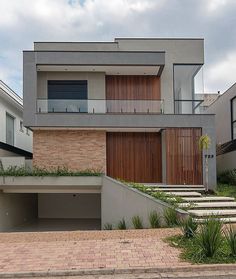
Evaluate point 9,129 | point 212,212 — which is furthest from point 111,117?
point 9,129

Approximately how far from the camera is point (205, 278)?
611cm

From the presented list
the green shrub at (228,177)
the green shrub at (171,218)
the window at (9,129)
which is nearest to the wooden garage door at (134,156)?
the green shrub at (228,177)

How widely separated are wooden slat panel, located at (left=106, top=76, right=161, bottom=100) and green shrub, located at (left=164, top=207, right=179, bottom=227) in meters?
12.3

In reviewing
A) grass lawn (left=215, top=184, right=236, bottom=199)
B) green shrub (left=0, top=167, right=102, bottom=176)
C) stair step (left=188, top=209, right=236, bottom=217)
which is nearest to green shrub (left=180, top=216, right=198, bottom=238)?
stair step (left=188, top=209, right=236, bottom=217)

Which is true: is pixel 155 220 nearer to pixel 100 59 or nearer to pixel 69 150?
pixel 69 150

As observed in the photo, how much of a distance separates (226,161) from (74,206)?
10825mm

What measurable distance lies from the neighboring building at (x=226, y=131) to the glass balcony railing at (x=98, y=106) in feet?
19.6

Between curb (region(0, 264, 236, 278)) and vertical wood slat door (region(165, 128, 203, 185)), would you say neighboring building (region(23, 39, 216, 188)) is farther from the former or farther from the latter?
curb (region(0, 264, 236, 278))

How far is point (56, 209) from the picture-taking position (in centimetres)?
2456

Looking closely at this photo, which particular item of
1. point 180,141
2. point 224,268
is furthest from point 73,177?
point 224,268

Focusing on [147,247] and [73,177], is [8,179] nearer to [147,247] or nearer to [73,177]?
[73,177]

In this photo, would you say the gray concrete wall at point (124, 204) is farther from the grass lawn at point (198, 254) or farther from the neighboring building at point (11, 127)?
the neighboring building at point (11, 127)

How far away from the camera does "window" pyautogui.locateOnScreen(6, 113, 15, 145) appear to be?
2602 centimetres

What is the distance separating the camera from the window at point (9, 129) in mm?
26022
